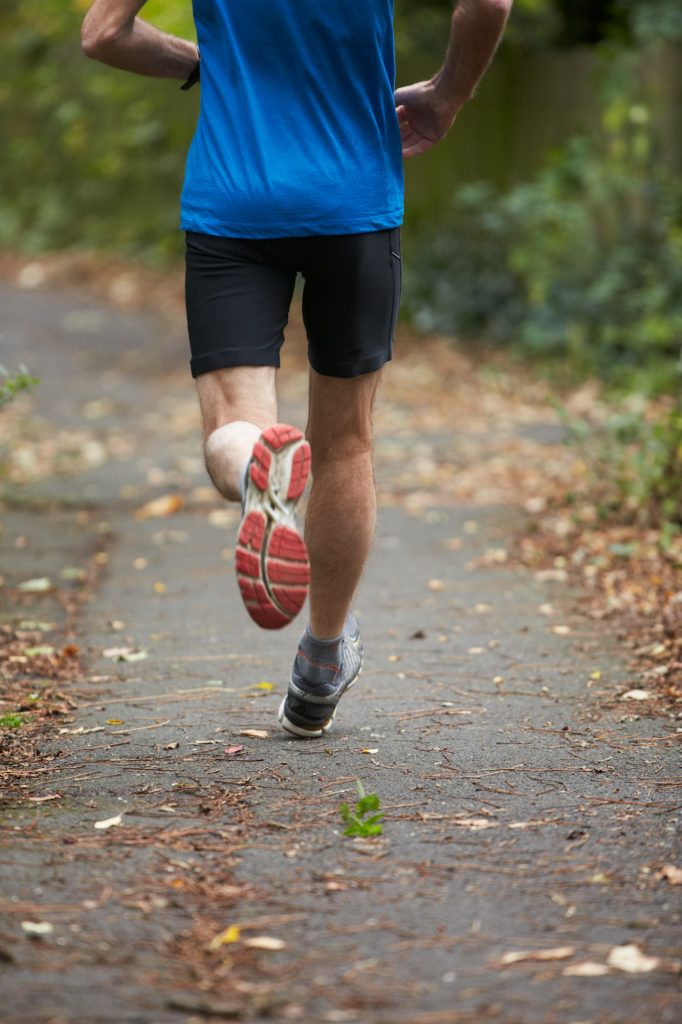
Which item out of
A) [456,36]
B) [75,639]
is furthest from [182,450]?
[456,36]

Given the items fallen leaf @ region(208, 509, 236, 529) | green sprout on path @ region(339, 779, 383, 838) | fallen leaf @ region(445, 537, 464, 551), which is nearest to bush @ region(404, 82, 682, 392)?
fallen leaf @ region(445, 537, 464, 551)

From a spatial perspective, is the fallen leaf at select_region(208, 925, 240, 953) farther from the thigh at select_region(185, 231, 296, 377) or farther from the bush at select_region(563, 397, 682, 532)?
the bush at select_region(563, 397, 682, 532)

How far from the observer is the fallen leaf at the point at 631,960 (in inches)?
79.9

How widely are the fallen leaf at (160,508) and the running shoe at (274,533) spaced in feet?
12.8

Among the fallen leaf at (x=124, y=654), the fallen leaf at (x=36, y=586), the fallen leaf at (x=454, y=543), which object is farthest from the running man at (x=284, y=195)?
the fallen leaf at (x=454, y=543)

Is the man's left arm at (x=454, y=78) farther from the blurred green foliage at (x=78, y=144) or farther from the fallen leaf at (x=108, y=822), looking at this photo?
the blurred green foliage at (x=78, y=144)

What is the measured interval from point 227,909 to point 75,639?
2.23 meters

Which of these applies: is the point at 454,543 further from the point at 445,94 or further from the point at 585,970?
the point at 585,970

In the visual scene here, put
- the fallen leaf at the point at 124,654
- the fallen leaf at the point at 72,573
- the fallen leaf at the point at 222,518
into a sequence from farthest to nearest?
1. the fallen leaf at the point at 222,518
2. the fallen leaf at the point at 72,573
3. the fallen leaf at the point at 124,654

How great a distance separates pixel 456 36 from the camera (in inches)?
116

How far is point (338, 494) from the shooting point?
119 inches

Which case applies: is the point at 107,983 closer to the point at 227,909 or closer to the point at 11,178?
the point at 227,909

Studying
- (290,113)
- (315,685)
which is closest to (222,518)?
(315,685)

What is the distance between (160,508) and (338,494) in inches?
139
